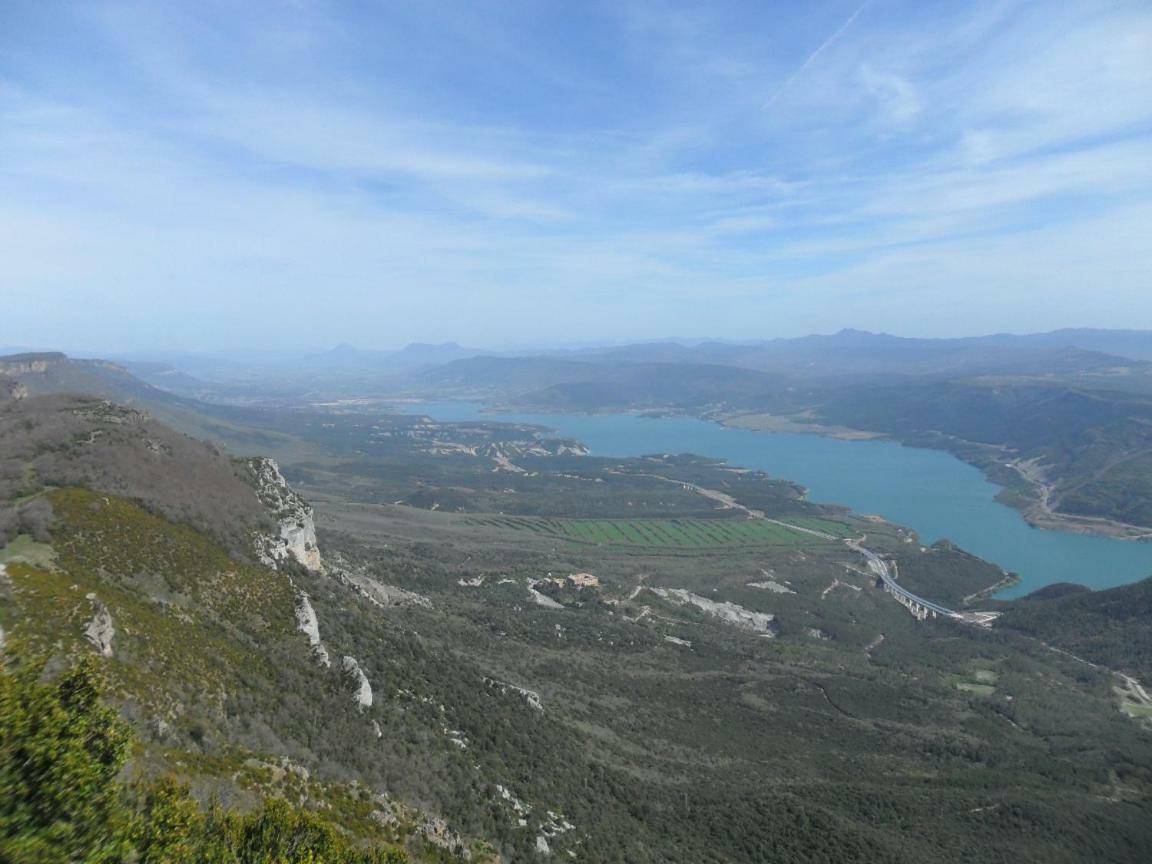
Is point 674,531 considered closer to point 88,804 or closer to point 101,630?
point 101,630

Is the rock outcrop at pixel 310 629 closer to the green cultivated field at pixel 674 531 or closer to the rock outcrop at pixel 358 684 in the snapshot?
the rock outcrop at pixel 358 684

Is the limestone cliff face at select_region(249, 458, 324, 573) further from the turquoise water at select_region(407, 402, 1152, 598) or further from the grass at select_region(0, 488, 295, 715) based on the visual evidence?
the turquoise water at select_region(407, 402, 1152, 598)

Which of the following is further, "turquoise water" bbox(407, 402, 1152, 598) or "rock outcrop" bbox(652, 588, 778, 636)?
"turquoise water" bbox(407, 402, 1152, 598)

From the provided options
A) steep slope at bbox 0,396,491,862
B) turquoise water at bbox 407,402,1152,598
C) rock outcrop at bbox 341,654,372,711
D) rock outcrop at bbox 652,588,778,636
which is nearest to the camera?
steep slope at bbox 0,396,491,862

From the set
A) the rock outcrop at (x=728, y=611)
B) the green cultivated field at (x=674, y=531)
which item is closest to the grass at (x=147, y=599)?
the rock outcrop at (x=728, y=611)

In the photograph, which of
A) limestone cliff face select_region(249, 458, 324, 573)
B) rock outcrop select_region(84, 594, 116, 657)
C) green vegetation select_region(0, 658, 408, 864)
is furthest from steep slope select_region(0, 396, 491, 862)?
green vegetation select_region(0, 658, 408, 864)

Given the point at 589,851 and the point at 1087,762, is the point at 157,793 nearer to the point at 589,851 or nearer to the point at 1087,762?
the point at 589,851

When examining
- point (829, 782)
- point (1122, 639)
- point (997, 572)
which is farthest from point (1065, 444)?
point (829, 782)

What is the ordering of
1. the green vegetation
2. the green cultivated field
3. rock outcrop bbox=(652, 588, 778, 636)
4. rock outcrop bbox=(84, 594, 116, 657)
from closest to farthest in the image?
1. the green vegetation
2. rock outcrop bbox=(84, 594, 116, 657)
3. rock outcrop bbox=(652, 588, 778, 636)
4. the green cultivated field

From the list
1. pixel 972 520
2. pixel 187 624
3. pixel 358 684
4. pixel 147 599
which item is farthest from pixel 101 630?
pixel 972 520
